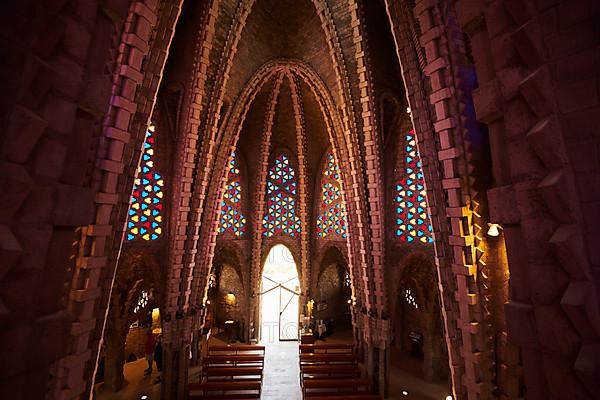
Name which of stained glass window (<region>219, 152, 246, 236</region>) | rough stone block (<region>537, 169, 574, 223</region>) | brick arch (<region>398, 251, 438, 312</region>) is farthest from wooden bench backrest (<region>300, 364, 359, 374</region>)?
rough stone block (<region>537, 169, 574, 223</region>)

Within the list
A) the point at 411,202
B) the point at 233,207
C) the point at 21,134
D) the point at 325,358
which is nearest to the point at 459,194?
the point at 21,134

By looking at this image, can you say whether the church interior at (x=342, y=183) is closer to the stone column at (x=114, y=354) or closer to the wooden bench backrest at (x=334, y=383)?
the stone column at (x=114, y=354)

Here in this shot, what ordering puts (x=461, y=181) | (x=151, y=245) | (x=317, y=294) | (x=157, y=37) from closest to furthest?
(x=461, y=181) → (x=157, y=37) → (x=151, y=245) → (x=317, y=294)

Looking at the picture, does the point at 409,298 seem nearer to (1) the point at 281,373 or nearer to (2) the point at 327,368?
(2) the point at 327,368

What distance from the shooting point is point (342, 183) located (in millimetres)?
11781

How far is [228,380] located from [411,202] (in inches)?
341

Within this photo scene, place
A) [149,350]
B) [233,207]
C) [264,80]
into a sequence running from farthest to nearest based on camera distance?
1. [233,207]
2. [264,80]
3. [149,350]

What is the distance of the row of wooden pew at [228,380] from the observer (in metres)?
9.02

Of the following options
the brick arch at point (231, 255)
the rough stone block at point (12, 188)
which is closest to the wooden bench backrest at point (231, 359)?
the brick arch at point (231, 255)

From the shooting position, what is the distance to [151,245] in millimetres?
9664

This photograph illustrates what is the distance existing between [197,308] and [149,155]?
5419 mm

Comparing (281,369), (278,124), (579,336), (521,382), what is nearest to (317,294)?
(281,369)

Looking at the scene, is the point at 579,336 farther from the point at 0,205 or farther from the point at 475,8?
the point at 0,205

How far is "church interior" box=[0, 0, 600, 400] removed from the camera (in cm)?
158
